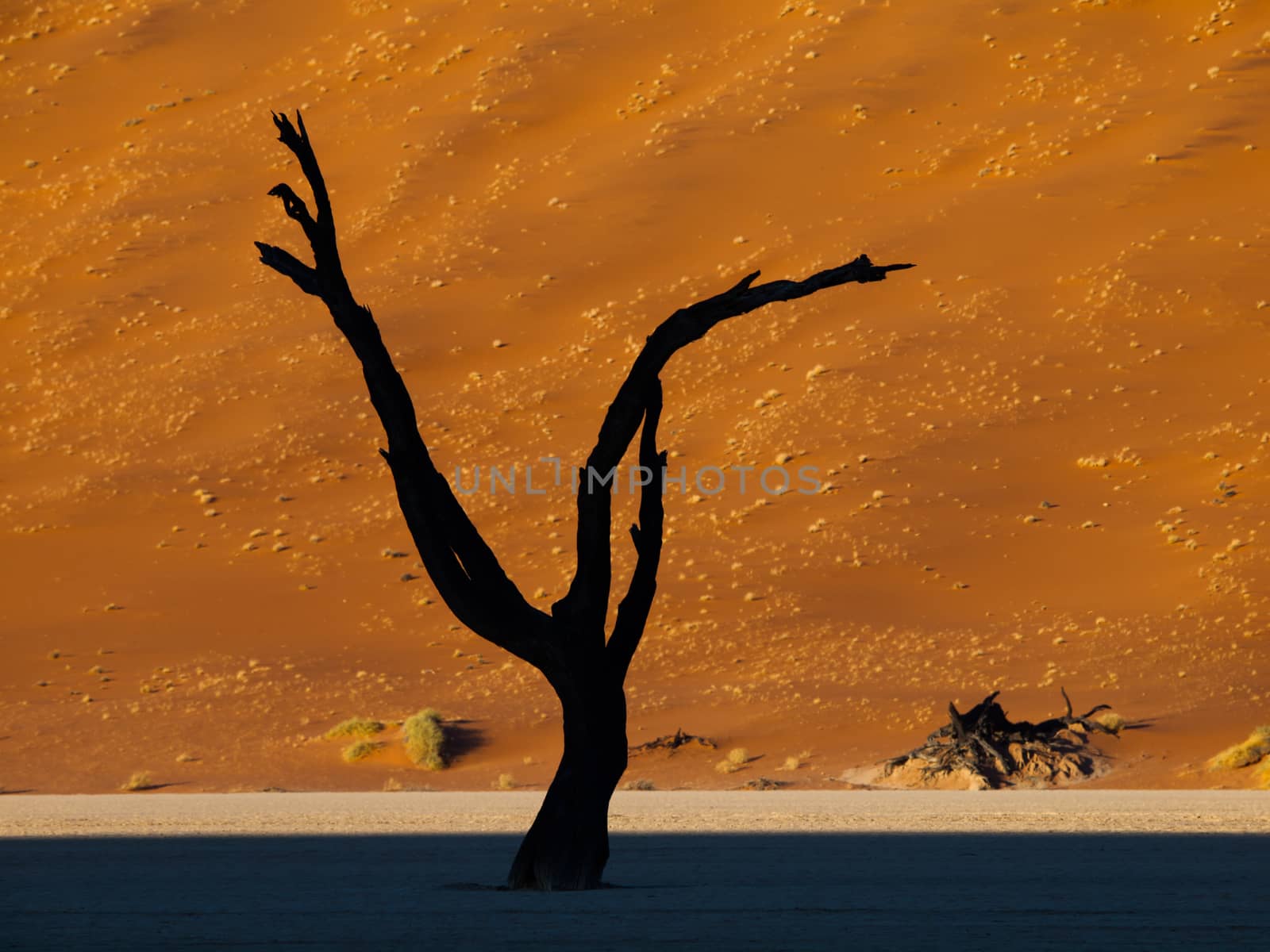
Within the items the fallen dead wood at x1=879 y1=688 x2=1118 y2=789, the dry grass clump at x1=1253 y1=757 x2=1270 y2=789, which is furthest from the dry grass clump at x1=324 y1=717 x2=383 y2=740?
the dry grass clump at x1=1253 y1=757 x2=1270 y2=789

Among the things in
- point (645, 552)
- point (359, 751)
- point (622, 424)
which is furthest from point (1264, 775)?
point (622, 424)

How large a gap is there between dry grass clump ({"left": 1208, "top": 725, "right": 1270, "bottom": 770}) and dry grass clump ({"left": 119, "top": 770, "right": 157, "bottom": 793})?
57.7 ft

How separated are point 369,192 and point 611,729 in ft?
136

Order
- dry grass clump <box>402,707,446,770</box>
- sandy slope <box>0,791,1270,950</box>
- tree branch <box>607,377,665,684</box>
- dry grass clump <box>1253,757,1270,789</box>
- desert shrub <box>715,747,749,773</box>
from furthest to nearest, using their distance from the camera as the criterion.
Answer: dry grass clump <box>402,707,446,770</box>
desert shrub <box>715,747,749,773</box>
dry grass clump <box>1253,757,1270,789</box>
tree branch <box>607,377,665,684</box>
sandy slope <box>0,791,1270,950</box>

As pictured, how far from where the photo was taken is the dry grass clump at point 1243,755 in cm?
2773

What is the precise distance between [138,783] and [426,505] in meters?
19.0

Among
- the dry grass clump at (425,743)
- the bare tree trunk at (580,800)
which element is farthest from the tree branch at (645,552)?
the dry grass clump at (425,743)

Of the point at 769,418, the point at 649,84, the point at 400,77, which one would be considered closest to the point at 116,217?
the point at 400,77

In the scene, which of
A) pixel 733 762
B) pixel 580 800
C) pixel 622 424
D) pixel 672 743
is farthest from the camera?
pixel 672 743

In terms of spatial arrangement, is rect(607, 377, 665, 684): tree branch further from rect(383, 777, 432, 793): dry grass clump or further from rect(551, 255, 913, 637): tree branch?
rect(383, 777, 432, 793): dry grass clump

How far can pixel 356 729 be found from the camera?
32.0 metres

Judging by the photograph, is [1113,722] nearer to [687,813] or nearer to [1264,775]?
[1264,775]

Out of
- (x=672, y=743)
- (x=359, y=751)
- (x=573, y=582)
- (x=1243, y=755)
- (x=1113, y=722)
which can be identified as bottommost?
(x=1243, y=755)

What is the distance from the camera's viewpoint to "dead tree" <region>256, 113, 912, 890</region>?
12.7 meters
